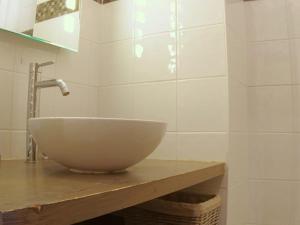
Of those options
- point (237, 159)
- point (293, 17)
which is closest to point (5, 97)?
point (237, 159)

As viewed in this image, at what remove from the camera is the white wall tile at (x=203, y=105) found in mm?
1108

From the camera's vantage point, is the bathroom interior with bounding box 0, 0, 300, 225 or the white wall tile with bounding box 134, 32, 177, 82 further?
the white wall tile with bounding box 134, 32, 177, 82

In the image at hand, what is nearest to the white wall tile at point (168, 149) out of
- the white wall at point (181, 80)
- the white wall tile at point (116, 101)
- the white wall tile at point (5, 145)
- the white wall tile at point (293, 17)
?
the white wall at point (181, 80)

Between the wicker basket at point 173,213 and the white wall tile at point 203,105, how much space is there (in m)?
0.25

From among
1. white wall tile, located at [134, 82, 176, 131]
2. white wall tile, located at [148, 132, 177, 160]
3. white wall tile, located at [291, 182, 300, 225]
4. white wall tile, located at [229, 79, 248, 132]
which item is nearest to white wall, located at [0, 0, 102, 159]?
white wall tile, located at [134, 82, 176, 131]

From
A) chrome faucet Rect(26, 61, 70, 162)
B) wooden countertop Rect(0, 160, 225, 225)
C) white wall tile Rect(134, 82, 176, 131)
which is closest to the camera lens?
wooden countertop Rect(0, 160, 225, 225)

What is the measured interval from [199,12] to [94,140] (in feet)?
2.41

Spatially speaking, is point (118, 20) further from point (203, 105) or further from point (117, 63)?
point (203, 105)

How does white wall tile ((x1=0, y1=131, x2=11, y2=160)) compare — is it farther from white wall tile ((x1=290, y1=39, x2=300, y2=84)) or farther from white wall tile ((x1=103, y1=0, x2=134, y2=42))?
white wall tile ((x1=290, y1=39, x2=300, y2=84))

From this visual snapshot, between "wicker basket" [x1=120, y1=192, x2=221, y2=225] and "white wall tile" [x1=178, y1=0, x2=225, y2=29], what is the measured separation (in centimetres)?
61

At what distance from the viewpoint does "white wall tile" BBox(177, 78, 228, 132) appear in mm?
1108

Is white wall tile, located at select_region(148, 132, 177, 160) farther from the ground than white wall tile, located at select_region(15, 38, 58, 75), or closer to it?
closer to it

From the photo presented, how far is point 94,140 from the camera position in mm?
643

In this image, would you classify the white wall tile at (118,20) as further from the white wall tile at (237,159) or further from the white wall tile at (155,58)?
the white wall tile at (237,159)
